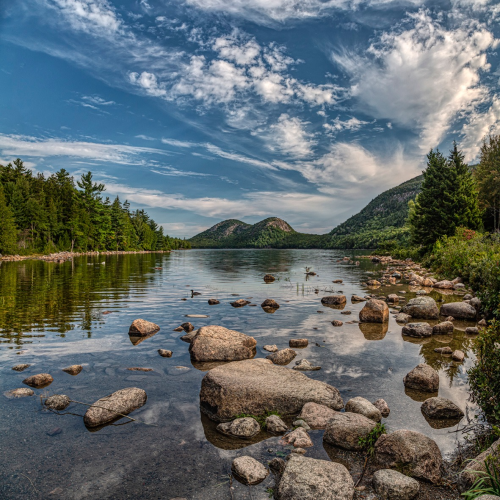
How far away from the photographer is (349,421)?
6027 mm

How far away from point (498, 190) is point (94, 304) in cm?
6266

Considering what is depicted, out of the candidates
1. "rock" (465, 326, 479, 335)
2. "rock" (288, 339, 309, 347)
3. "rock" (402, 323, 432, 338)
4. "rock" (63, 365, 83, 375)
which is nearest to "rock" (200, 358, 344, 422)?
"rock" (288, 339, 309, 347)

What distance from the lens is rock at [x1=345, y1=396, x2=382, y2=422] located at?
6648mm

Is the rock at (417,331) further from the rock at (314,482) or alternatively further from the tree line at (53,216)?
the tree line at (53,216)

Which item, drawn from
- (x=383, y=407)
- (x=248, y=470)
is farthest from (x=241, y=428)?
(x=383, y=407)

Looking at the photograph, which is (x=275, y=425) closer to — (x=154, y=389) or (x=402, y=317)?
(x=154, y=389)

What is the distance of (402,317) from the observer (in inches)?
621

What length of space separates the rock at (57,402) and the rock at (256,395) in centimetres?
310

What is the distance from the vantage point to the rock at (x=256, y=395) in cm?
691

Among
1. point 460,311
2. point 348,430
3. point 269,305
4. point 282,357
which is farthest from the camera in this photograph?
point 269,305

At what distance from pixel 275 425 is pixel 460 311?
13.9m

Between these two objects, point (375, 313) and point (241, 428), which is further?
point (375, 313)

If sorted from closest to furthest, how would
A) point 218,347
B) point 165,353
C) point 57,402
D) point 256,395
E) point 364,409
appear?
1. point 364,409
2. point 256,395
3. point 57,402
4. point 218,347
5. point 165,353

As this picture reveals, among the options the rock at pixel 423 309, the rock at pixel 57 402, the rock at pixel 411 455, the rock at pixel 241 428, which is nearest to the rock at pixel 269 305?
the rock at pixel 423 309
